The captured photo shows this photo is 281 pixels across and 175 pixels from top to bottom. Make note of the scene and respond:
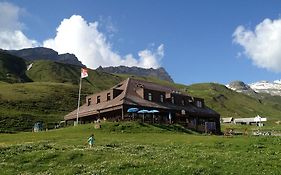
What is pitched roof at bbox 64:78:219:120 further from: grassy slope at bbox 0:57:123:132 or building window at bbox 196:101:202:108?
grassy slope at bbox 0:57:123:132

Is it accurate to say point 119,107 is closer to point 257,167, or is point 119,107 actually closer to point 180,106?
point 180,106

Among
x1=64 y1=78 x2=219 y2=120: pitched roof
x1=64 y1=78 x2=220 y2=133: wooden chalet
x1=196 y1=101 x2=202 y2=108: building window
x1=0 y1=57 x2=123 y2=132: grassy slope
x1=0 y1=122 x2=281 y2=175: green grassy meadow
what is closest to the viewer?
x1=0 y1=122 x2=281 y2=175: green grassy meadow

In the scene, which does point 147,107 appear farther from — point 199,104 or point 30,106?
point 30,106

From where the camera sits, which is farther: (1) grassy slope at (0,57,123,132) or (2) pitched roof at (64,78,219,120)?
(1) grassy slope at (0,57,123,132)

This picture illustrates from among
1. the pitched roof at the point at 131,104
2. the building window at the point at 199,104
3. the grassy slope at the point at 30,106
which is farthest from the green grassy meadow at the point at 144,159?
the grassy slope at the point at 30,106

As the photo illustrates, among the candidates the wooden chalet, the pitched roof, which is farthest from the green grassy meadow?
the pitched roof

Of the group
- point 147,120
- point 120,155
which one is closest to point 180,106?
point 147,120

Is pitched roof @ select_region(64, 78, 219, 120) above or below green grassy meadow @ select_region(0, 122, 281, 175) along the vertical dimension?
above

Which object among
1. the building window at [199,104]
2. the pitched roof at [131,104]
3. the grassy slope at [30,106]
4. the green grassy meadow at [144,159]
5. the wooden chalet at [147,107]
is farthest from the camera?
the grassy slope at [30,106]

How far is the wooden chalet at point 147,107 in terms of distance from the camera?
88.4 meters

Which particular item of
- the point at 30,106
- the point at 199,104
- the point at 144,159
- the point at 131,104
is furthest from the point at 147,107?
the point at 30,106

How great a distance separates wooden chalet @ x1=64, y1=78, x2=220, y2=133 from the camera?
290 feet

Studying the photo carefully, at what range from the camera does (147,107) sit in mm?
A: 90125

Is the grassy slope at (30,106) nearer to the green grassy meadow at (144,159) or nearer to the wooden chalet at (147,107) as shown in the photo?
the wooden chalet at (147,107)
